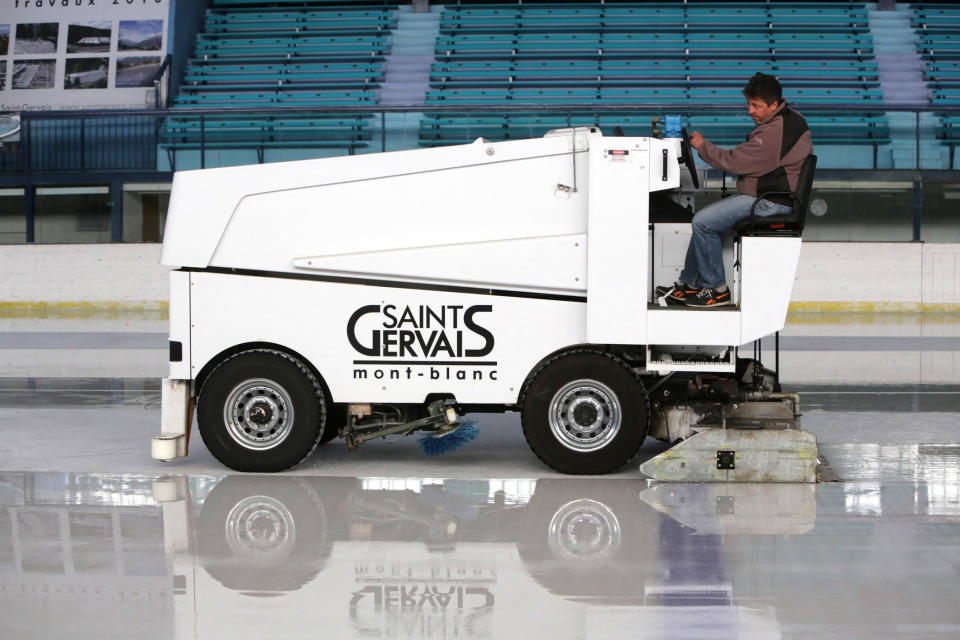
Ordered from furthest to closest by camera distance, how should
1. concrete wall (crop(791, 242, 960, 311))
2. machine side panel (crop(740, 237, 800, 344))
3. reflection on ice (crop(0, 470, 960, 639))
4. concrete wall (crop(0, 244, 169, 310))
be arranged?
concrete wall (crop(0, 244, 169, 310)) → concrete wall (crop(791, 242, 960, 311)) → machine side panel (crop(740, 237, 800, 344)) → reflection on ice (crop(0, 470, 960, 639))

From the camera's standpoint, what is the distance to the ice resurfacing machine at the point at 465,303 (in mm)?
6551

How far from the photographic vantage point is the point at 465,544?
5.20 m

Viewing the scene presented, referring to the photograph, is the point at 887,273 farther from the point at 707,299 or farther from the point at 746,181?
the point at 707,299

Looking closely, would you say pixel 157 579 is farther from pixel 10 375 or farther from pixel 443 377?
pixel 10 375

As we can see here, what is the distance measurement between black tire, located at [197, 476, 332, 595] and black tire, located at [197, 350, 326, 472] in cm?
16

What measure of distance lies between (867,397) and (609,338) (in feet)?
15.4

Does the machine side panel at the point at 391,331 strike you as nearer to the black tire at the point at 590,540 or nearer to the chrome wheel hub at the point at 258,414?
the chrome wheel hub at the point at 258,414

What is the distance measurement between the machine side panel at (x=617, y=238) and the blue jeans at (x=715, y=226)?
12.1 inches

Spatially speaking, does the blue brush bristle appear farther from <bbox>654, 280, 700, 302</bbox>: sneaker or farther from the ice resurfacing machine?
<bbox>654, 280, 700, 302</bbox>: sneaker

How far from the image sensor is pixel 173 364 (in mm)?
6938

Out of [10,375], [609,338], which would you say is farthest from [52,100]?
[609,338]

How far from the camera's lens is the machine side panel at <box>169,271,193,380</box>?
6.88 meters

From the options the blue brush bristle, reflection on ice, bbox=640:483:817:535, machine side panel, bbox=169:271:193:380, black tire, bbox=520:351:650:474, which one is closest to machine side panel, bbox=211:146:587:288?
machine side panel, bbox=169:271:193:380

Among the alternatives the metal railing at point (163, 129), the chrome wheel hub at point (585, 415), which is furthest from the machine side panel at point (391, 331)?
the metal railing at point (163, 129)
